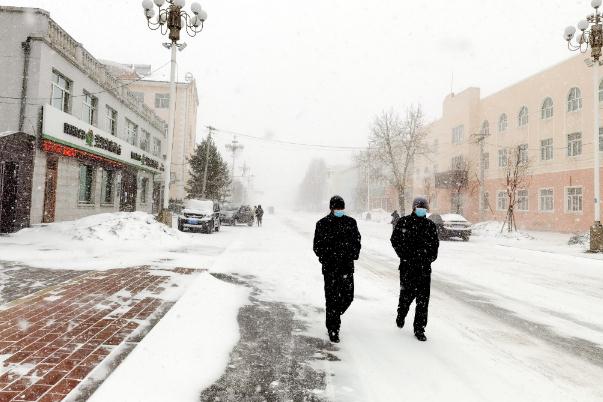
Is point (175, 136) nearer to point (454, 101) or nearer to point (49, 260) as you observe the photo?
point (454, 101)

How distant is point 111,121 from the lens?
23.7 metres

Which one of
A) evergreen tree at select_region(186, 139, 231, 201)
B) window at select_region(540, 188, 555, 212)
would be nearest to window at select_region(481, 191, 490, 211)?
window at select_region(540, 188, 555, 212)

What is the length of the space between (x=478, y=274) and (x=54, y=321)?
9122 mm

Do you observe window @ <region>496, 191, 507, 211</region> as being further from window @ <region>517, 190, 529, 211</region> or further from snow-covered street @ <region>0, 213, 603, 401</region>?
snow-covered street @ <region>0, 213, 603, 401</region>

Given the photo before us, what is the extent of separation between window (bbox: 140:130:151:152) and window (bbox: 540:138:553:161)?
31.4 metres

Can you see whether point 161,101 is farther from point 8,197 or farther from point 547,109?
point 547,109

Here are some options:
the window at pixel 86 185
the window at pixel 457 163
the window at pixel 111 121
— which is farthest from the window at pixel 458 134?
the window at pixel 86 185

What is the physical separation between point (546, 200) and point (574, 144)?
15.2 feet

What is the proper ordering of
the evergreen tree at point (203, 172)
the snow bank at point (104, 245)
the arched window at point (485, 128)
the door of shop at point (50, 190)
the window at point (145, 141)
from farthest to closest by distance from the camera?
the evergreen tree at point (203, 172) → the arched window at point (485, 128) → the window at point (145, 141) → the door of shop at point (50, 190) → the snow bank at point (104, 245)

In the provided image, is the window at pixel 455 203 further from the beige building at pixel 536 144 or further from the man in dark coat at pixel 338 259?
the man in dark coat at pixel 338 259

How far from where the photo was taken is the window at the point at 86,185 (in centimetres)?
1994

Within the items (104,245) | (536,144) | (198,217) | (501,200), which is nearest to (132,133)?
(198,217)

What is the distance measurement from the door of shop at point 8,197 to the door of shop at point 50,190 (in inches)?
57.9

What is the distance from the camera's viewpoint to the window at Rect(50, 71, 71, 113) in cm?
1659
